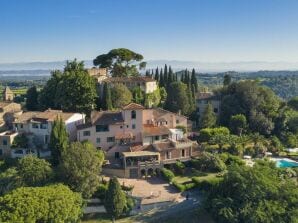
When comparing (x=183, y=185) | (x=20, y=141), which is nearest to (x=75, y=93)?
(x=20, y=141)

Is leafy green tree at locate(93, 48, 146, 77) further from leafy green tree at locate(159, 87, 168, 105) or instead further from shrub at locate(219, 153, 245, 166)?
shrub at locate(219, 153, 245, 166)

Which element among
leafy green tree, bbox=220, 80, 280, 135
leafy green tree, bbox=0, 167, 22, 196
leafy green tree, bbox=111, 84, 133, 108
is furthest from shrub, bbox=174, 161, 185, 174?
leafy green tree, bbox=0, 167, 22, 196

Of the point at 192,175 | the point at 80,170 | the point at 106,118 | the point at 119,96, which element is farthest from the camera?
the point at 119,96

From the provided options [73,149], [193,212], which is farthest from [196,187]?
[73,149]

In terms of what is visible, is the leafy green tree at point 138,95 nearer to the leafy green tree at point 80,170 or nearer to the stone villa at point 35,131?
the stone villa at point 35,131

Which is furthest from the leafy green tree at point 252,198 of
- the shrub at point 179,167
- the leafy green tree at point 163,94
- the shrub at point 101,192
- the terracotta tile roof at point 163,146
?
the leafy green tree at point 163,94

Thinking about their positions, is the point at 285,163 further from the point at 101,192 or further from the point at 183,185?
the point at 101,192
